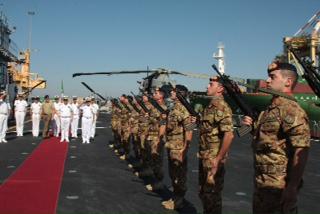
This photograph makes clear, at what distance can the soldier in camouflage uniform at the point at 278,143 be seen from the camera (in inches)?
120

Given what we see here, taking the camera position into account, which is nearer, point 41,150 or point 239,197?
point 239,197

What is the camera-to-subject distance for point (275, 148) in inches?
127

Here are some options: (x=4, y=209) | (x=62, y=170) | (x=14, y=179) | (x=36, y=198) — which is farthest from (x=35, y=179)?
(x=4, y=209)

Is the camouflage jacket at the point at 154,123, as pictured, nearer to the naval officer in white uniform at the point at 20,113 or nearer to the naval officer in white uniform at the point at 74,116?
the naval officer in white uniform at the point at 74,116

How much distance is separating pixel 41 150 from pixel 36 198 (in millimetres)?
6378

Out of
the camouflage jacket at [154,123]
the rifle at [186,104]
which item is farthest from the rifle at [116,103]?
the rifle at [186,104]

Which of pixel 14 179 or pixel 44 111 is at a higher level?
pixel 44 111

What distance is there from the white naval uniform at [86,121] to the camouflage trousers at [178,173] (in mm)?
9525

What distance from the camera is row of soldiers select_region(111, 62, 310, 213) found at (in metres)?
3.08

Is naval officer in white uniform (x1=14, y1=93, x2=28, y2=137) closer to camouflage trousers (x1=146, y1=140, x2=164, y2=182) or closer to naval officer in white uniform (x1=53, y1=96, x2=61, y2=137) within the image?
naval officer in white uniform (x1=53, y1=96, x2=61, y2=137)

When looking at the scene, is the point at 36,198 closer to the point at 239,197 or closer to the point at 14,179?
the point at 14,179

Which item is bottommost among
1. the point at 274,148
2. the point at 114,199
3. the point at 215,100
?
the point at 114,199

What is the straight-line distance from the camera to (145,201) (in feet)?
20.9

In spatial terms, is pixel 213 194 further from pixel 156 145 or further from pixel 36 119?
pixel 36 119
